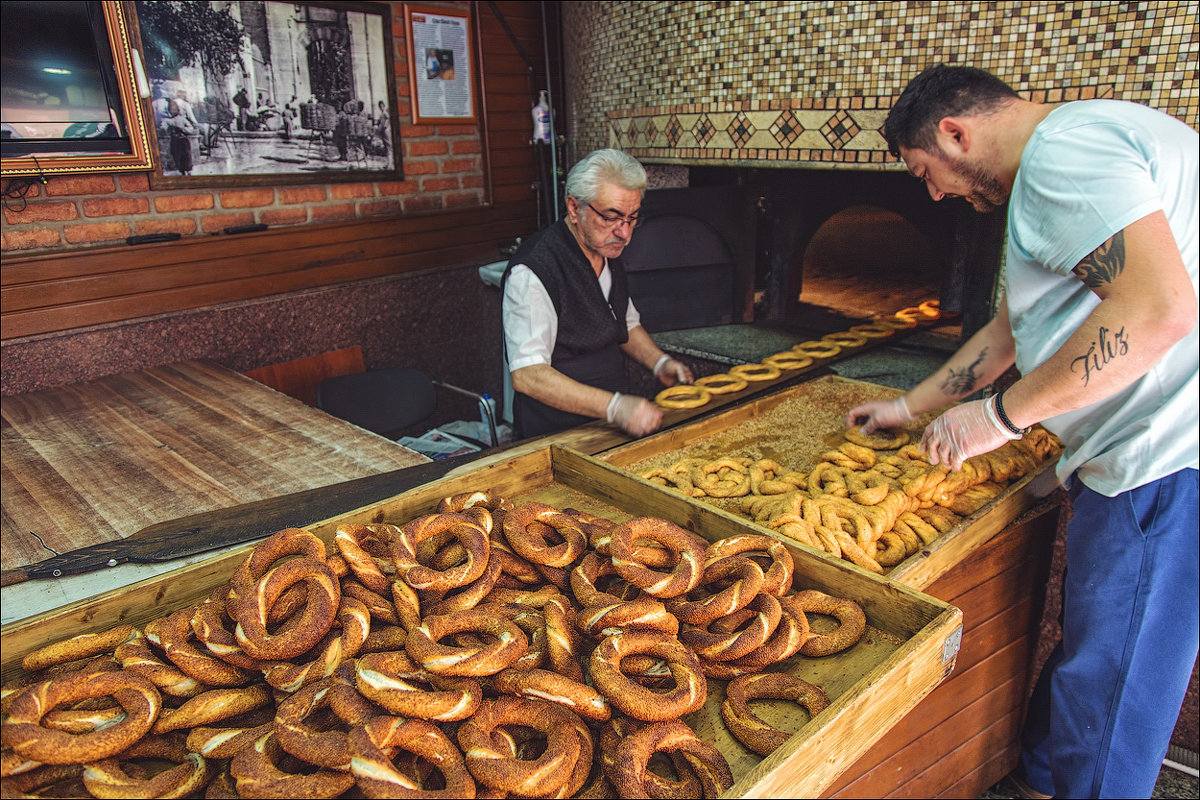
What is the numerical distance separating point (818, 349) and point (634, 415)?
1.74 meters

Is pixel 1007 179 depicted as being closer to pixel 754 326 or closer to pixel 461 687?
pixel 461 687

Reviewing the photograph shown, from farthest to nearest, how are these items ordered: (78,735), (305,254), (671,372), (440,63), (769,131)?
1. (440,63)
2. (305,254)
3. (769,131)
4. (671,372)
5. (78,735)

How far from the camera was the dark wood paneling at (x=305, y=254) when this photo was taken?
12.2 ft

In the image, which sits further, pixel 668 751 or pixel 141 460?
pixel 141 460

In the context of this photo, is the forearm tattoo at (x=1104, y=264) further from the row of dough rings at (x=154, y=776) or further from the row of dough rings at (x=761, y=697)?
the row of dough rings at (x=154, y=776)

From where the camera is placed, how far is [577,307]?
10.3 ft

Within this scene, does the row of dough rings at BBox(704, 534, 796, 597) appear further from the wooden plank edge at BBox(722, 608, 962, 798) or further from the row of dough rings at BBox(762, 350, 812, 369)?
the row of dough rings at BBox(762, 350, 812, 369)

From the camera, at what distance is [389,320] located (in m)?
5.12

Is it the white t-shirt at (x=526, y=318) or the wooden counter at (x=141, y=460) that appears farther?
the white t-shirt at (x=526, y=318)

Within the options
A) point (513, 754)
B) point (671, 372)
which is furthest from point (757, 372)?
point (513, 754)

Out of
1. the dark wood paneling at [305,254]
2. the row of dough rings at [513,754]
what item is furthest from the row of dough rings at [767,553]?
the dark wood paneling at [305,254]

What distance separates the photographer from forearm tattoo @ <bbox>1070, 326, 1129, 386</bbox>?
5.92ft

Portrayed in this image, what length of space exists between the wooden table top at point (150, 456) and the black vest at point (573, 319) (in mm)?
816

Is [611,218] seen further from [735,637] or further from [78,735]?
[78,735]
